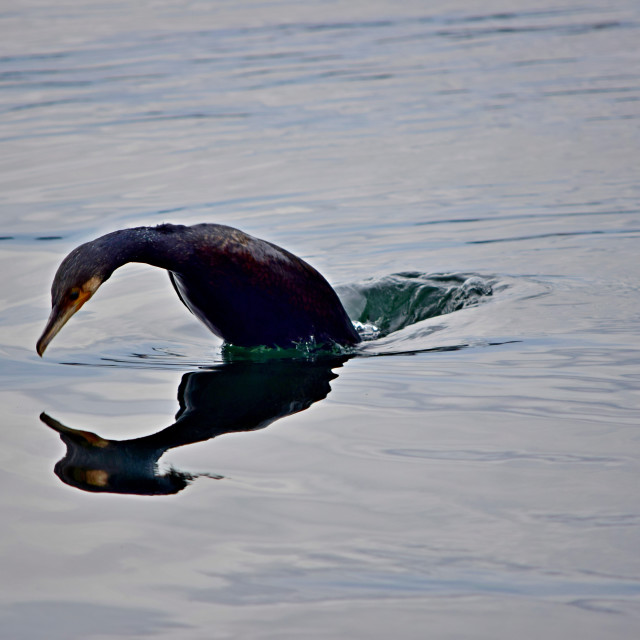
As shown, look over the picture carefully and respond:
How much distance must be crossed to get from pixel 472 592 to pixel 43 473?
1.74m

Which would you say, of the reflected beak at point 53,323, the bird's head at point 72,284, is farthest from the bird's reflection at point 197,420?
the bird's head at point 72,284

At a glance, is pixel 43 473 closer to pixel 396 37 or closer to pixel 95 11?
pixel 396 37

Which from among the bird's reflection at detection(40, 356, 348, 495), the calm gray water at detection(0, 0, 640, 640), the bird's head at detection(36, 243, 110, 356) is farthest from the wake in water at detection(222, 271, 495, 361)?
the bird's head at detection(36, 243, 110, 356)

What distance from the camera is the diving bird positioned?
4.82 metres

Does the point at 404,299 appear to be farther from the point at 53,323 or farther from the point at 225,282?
the point at 53,323

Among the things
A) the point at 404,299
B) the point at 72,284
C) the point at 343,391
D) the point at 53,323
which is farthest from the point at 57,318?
the point at 404,299

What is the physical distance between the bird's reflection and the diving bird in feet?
0.69

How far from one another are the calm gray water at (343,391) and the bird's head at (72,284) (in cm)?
38

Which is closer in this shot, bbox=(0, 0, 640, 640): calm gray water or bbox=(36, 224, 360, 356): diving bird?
bbox=(0, 0, 640, 640): calm gray water

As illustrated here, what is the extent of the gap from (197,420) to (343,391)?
2.36 ft

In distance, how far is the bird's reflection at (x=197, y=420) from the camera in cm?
394

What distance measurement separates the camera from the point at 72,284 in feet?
15.6

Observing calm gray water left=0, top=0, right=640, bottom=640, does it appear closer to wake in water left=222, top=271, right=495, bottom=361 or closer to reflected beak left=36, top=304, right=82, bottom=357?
wake in water left=222, top=271, right=495, bottom=361

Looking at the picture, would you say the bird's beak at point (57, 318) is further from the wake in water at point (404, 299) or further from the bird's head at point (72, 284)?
the wake in water at point (404, 299)
